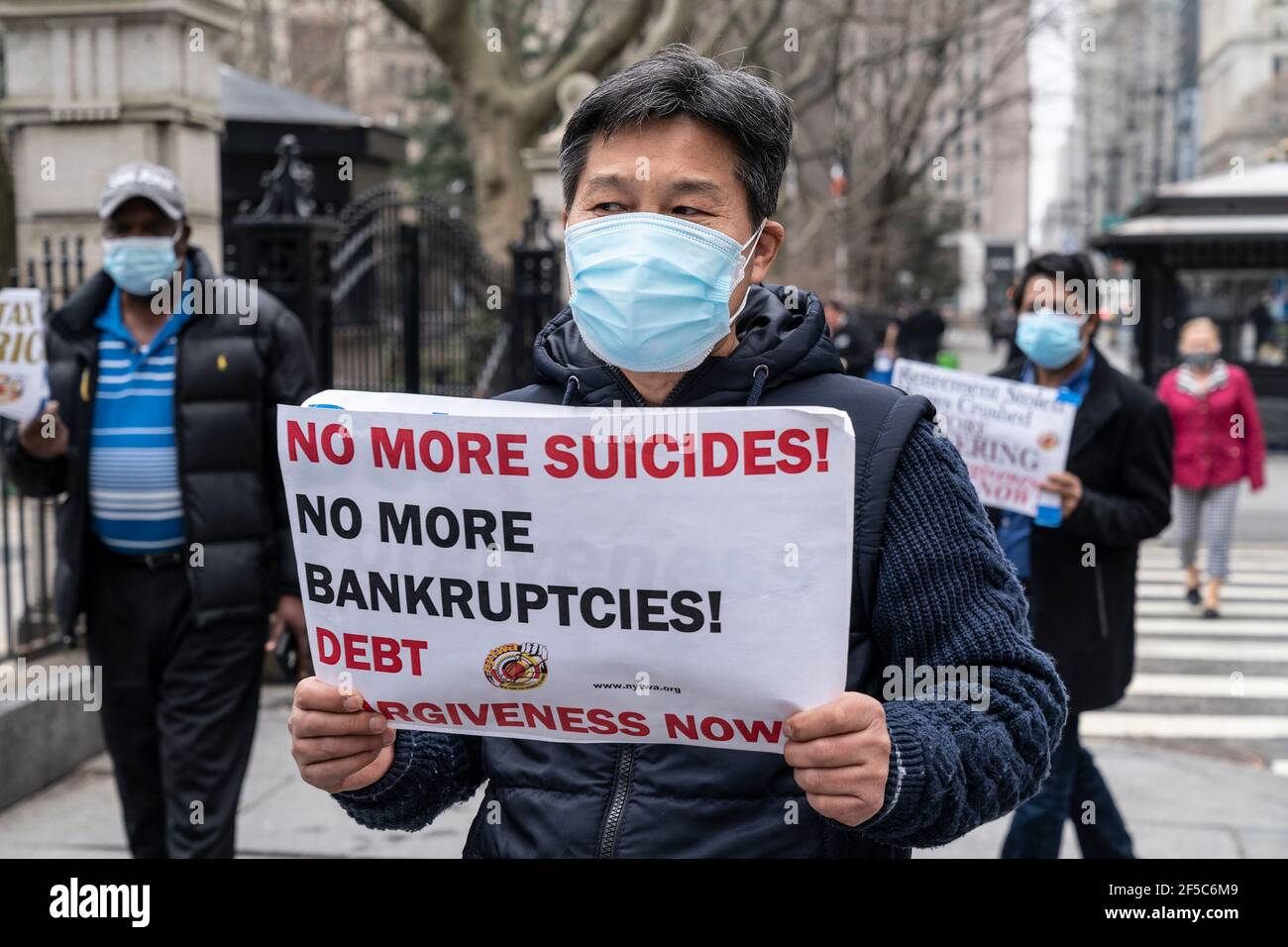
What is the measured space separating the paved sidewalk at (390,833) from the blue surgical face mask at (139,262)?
2323 millimetres

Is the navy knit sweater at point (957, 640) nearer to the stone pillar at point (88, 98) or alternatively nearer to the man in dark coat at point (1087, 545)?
the man in dark coat at point (1087, 545)

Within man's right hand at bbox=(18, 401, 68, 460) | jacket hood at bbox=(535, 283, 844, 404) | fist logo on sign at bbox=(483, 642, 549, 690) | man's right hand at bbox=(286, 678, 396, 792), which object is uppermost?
jacket hood at bbox=(535, 283, 844, 404)

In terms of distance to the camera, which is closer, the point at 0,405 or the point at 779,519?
the point at 779,519

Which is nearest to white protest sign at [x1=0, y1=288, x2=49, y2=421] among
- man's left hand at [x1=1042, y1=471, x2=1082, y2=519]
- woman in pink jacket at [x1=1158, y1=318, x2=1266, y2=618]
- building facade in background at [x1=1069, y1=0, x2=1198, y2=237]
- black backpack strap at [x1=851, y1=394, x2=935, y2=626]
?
man's left hand at [x1=1042, y1=471, x2=1082, y2=519]

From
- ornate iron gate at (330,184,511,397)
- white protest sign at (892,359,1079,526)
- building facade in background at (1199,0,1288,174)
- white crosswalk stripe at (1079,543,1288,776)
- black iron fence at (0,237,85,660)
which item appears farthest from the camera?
building facade in background at (1199,0,1288,174)

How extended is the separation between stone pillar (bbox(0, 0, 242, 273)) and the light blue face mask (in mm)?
6034

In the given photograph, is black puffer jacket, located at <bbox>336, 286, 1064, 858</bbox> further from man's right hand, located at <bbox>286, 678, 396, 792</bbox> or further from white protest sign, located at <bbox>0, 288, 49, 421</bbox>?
white protest sign, located at <bbox>0, 288, 49, 421</bbox>

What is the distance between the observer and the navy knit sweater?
198 centimetres

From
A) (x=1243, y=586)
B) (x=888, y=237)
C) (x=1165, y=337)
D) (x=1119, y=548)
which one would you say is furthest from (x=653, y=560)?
(x=888, y=237)

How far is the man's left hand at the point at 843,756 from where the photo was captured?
1.83 m
